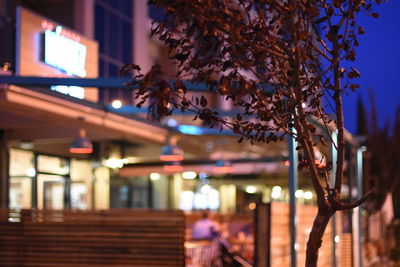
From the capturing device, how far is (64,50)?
14.5 m

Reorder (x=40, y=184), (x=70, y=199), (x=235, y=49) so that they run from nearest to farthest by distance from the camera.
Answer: (x=235, y=49) < (x=40, y=184) < (x=70, y=199)

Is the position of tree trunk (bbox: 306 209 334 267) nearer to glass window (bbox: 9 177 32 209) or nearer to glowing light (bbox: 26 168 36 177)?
glass window (bbox: 9 177 32 209)

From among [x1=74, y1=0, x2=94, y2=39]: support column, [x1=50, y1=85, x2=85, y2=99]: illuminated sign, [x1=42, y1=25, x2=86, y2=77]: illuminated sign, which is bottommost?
[x1=50, y1=85, x2=85, y2=99]: illuminated sign

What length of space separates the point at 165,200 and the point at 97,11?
32.0 feet

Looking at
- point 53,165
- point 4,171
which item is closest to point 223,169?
point 53,165

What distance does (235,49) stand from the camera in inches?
169

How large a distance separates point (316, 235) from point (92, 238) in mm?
4119

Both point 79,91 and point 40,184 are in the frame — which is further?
point 40,184

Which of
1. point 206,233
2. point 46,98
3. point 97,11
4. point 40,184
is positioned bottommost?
point 206,233

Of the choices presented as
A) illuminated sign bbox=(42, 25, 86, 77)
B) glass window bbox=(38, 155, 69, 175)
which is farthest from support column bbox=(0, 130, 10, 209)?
illuminated sign bbox=(42, 25, 86, 77)

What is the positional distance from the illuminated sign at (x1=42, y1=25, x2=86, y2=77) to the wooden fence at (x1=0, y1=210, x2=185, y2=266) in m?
5.20

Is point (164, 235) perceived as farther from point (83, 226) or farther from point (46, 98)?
point (46, 98)

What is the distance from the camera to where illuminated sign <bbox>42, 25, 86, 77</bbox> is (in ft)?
45.4

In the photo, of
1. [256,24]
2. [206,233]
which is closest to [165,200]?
[206,233]
